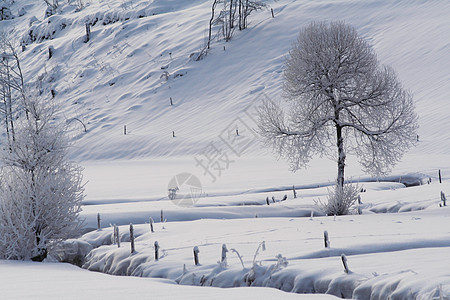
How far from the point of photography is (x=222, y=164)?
36.7m

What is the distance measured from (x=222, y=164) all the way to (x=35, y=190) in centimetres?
2370

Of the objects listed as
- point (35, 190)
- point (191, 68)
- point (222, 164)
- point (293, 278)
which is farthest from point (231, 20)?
point (293, 278)

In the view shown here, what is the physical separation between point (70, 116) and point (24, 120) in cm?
4030

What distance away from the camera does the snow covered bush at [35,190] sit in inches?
516

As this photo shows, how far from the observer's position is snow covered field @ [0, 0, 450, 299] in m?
8.78

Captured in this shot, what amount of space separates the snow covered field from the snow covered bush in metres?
1.36

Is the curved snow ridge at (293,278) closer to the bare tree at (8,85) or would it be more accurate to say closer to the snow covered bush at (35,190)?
the snow covered bush at (35,190)

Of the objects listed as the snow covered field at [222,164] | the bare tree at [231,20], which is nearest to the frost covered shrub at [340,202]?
the snow covered field at [222,164]

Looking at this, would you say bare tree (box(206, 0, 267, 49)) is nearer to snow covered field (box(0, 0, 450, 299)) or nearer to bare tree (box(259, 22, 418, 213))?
snow covered field (box(0, 0, 450, 299))

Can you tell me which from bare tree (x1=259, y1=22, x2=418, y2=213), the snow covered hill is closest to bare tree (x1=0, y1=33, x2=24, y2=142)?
bare tree (x1=259, y1=22, x2=418, y2=213)

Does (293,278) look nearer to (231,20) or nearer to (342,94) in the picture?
(342,94)

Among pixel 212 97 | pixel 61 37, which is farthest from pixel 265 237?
pixel 61 37

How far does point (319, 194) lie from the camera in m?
23.0

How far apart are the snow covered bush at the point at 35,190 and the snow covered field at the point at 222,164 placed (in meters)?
1.36
